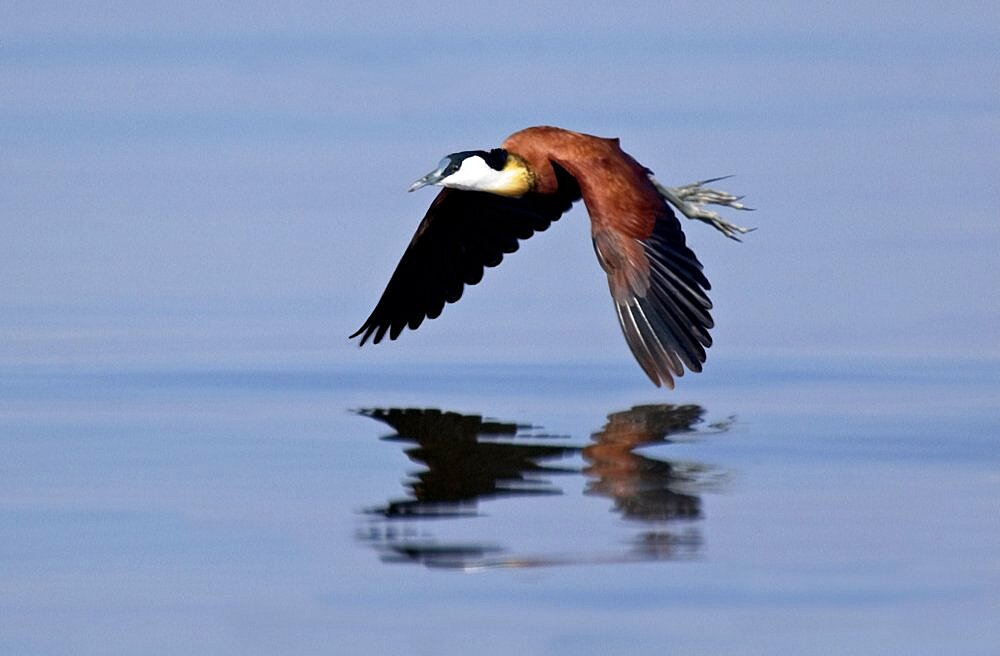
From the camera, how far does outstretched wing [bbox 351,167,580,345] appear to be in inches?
420

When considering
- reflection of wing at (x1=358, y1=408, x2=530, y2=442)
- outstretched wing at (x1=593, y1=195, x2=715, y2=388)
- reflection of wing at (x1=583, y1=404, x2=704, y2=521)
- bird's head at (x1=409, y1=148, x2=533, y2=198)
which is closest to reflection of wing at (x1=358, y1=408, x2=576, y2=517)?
reflection of wing at (x1=358, y1=408, x2=530, y2=442)

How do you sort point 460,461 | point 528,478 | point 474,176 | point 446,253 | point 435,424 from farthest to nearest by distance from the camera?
point 446,253, point 474,176, point 435,424, point 460,461, point 528,478

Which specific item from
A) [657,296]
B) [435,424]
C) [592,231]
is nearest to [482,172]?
[592,231]

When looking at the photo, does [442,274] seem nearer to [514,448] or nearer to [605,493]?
[514,448]

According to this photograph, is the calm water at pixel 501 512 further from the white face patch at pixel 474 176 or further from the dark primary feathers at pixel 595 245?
the white face patch at pixel 474 176

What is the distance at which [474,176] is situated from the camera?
33.1 ft

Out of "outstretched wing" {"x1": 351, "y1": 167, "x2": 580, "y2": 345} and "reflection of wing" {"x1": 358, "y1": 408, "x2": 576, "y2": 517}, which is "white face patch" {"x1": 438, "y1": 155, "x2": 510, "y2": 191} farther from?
"reflection of wing" {"x1": 358, "y1": 408, "x2": 576, "y2": 517}

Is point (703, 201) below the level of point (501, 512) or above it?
above

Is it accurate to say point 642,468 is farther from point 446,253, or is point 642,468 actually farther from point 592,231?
point 446,253

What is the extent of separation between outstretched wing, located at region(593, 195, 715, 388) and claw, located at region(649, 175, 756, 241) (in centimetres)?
115

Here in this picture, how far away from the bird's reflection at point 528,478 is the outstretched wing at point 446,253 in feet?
5.28

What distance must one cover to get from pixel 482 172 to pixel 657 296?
1.66m

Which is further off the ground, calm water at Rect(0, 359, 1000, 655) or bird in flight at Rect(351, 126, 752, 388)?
bird in flight at Rect(351, 126, 752, 388)

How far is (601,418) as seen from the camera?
884cm
